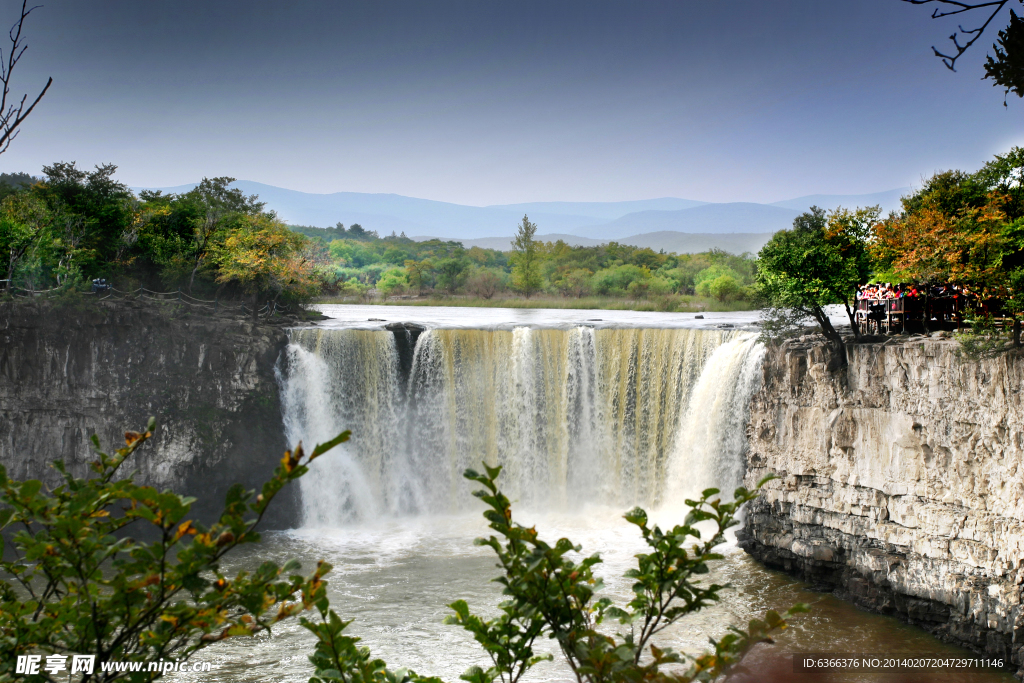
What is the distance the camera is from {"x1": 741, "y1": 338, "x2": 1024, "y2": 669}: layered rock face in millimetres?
11578

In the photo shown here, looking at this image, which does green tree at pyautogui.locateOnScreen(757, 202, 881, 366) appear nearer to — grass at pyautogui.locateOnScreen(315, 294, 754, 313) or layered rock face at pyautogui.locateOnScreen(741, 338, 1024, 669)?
layered rock face at pyautogui.locateOnScreen(741, 338, 1024, 669)

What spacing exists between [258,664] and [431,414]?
8880 millimetres

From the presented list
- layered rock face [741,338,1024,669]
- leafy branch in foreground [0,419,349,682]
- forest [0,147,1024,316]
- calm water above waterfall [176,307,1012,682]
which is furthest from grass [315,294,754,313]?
leafy branch in foreground [0,419,349,682]

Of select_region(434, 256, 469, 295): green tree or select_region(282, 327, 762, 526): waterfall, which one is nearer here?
select_region(282, 327, 762, 526): waterfall

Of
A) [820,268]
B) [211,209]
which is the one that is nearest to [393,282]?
[211,209]

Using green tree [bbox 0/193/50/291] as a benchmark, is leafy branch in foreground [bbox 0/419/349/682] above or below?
below

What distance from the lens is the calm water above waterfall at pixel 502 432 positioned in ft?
55.2

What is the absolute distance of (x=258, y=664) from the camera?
11.9 m

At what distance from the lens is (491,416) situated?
19641 mm

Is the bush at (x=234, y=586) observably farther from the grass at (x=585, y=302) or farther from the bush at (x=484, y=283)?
the bush at (x=484, y=283)

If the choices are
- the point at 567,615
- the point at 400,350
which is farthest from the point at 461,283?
the point at 567,615

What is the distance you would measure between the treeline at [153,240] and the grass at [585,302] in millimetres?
9474

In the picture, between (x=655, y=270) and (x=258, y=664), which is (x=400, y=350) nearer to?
(x=258, y=664)

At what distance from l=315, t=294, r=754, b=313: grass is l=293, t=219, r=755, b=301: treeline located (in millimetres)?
1239
